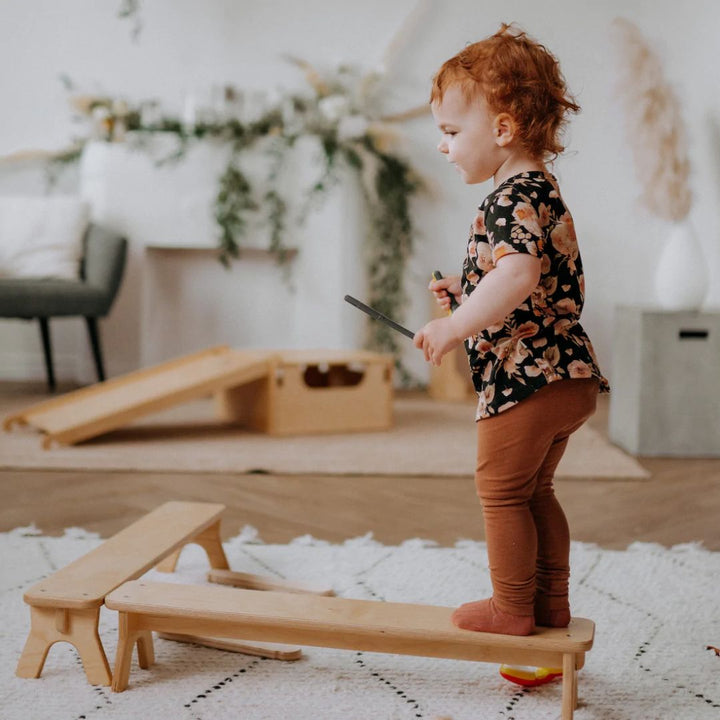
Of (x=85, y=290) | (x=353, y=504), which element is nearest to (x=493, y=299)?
(x=353, y=504)

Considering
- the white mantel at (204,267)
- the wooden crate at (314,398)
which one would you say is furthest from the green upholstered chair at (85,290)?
the wooden crate at (314,398)

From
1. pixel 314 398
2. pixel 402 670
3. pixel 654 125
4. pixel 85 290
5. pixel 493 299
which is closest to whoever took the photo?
pixel 493 299

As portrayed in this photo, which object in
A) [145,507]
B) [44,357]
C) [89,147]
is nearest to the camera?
[145,507]

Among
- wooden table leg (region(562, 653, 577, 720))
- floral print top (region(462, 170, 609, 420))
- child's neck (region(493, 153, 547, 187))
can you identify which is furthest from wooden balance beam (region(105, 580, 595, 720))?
child's neck (region(493, 153, 547, 187))

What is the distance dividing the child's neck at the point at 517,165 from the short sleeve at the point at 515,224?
0.06 m

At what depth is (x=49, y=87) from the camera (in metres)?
4.16

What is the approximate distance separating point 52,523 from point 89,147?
2.36 meters

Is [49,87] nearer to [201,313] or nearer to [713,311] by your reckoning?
[201,313]

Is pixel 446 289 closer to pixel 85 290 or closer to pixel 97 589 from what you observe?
pixel 97 589

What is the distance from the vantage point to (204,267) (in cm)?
414

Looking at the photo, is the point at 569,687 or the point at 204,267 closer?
the point at 569,687

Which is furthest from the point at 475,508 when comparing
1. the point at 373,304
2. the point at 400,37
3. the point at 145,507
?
the point at 400,37

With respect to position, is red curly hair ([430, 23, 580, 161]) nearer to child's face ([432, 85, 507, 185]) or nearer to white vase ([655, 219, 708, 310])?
child's face ([432, 85, 507, 185])

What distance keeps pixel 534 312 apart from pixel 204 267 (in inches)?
124
